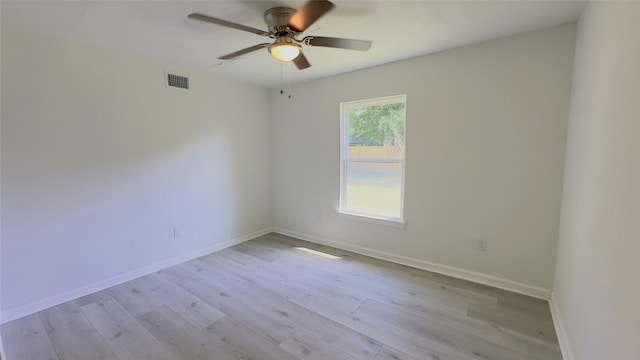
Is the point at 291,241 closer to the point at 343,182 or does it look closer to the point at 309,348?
the point at 343,182

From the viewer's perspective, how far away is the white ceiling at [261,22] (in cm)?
189

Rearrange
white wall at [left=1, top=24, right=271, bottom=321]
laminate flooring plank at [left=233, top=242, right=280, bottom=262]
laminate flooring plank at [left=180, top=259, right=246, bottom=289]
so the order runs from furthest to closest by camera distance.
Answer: laminate flooring plank at [left=233, top=242, right=280, bottom=262]
laminate flooring plank at [left=180, top=259, right=246, bottom=289]
white wall at [left=1, top=24, right=271, bottom=321]

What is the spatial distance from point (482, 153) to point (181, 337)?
301 cm

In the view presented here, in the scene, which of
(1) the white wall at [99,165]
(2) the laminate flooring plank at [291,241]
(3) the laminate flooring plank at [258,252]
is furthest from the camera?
(2) the laminate flooring plank at [291,241]

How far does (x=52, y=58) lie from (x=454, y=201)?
394 cm

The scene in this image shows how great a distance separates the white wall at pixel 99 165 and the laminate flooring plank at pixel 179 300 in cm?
27

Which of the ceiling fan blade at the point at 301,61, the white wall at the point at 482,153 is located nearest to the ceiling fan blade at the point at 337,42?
the ceiling fan blade at the point at 301,61

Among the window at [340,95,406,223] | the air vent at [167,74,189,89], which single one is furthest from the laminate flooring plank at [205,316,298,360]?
the air vent at [167,74,189,89]

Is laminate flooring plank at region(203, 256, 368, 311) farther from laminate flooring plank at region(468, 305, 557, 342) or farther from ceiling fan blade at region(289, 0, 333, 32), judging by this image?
ceiling fan blade at region(289, 0, 333, 32)

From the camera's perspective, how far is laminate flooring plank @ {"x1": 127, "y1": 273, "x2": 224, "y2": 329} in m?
2.25

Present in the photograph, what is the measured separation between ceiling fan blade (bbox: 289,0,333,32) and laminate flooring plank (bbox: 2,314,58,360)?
272 centimetres

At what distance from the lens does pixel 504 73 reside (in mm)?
2480

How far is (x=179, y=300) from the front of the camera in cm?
251

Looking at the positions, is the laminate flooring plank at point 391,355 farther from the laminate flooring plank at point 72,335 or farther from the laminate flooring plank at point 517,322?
the laminate flooring plank at point 72,335
